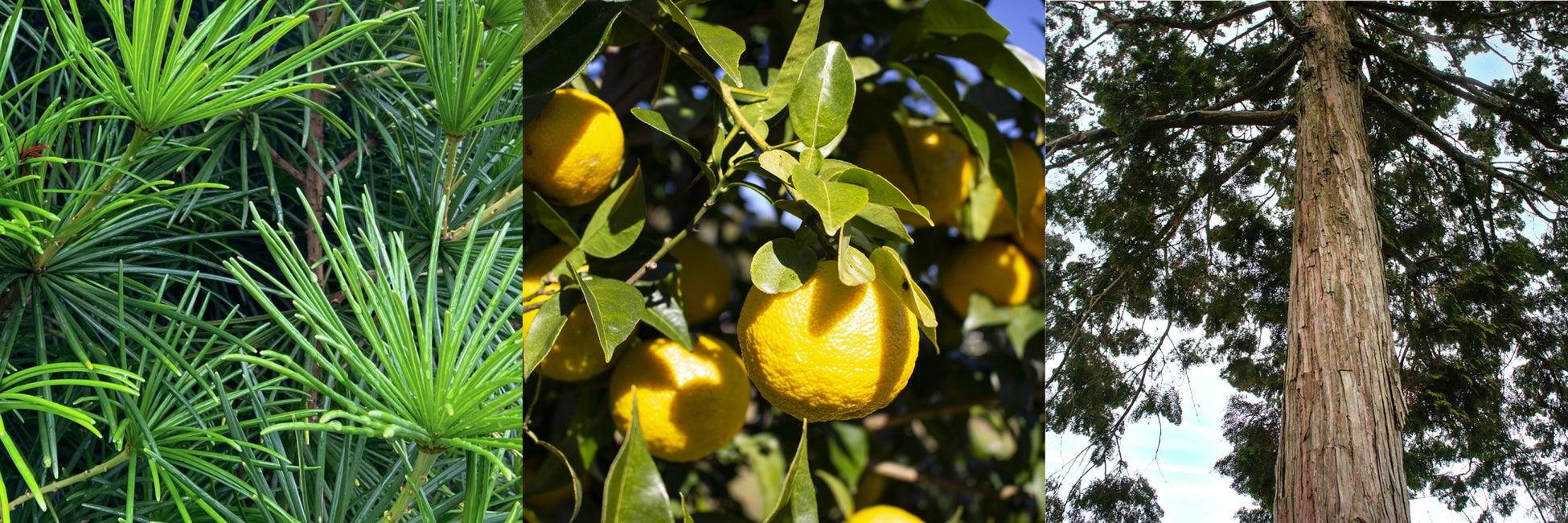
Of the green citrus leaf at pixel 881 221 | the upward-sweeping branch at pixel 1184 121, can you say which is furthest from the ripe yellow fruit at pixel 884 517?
the upward-sweeping branch at pixel 1184 121

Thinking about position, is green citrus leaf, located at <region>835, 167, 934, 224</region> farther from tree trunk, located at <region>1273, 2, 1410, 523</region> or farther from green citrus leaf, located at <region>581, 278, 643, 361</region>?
tree trunk, located at <region>1273, 2, 1410, 523</region>

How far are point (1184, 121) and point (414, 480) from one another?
2.86 ft

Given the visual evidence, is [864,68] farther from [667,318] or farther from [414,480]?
[414,480]

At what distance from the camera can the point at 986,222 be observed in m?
0.71

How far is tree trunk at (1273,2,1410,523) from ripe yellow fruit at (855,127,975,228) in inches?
20.3

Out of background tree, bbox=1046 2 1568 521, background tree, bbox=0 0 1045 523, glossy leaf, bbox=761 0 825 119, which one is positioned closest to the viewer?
background tree, bbox=0 0 1045 523

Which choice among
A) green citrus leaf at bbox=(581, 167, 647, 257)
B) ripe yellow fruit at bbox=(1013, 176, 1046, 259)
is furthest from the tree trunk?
green citrus leaf at bbox=(581, 167, 647, 257)

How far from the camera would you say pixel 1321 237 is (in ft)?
3.33

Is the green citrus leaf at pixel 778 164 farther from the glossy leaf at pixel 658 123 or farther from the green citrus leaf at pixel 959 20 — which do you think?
the green citrus leaf at pixel 959 20

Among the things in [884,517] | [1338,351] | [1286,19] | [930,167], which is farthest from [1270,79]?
[884,517]

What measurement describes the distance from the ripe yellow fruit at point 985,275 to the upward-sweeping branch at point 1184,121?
1.08 ft

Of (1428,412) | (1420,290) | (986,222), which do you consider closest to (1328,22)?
(1420,290)

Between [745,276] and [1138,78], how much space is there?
0.55 metres

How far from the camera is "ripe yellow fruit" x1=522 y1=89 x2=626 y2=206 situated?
52 centimetres
